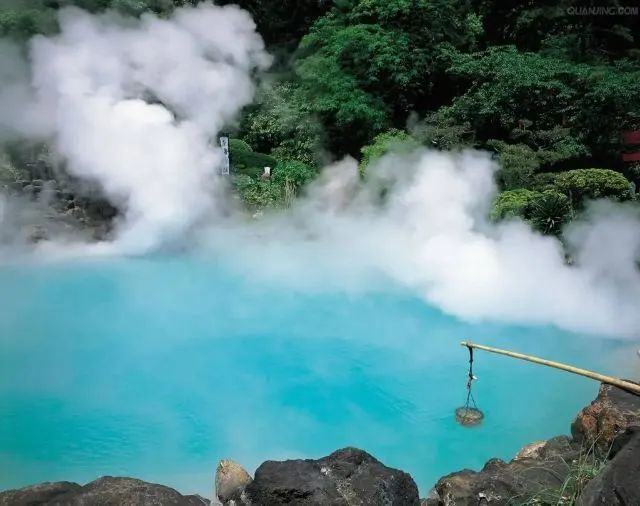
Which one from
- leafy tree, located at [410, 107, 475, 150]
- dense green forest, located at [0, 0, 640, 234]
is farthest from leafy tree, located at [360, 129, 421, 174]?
leafy tree, located at [410, 107, 475, 150]

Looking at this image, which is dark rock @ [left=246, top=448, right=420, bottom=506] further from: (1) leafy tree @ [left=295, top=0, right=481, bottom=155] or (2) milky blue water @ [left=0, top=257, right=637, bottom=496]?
(1) leafy tree @ [left=295, top=0, right=481, bottom=155]

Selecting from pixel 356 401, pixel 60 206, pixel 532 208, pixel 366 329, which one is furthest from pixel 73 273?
pixel 532 208

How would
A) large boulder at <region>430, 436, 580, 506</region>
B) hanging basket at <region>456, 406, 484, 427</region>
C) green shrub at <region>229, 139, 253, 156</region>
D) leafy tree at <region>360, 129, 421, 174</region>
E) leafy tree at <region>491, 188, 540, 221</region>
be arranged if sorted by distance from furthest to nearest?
green shrub at <region>229, 139, 253, 156</region> < leafy tree at <region>360, 129, 421, 174</region> < leafy tree at <region>491, 188, 540, 221</region> < hanging basket at <region>456, 406, 484, 427</region> < large boulder at <region>430, 436, 580, 506</region>

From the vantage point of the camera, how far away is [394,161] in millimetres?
10898

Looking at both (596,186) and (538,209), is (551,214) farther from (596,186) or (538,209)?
(596,186)

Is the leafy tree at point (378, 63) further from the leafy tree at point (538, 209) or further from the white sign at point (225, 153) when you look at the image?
the leafy tree at point (538, 209)

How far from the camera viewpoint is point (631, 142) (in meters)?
9.85

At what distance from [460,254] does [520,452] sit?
3991mm

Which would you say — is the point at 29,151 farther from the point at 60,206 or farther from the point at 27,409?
the point at 27,409

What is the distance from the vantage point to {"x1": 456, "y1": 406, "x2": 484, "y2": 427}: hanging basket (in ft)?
15.6

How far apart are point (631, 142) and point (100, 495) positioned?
32.2ft

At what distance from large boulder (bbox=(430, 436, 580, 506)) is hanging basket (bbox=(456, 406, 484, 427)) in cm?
117

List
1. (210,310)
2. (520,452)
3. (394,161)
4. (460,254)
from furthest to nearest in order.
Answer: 1. (394,161)
2. (460,254)
3. (210,310)
4. (520,452)

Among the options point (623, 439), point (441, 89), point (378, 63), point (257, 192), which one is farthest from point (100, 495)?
point (441, 89)
